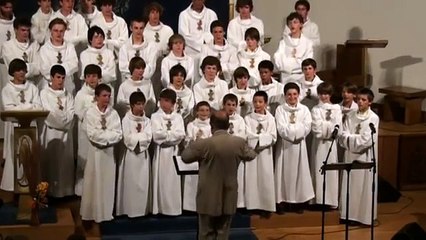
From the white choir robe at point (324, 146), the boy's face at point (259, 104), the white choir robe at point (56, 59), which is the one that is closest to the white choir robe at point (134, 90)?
the white choir robe at point (56, 59)

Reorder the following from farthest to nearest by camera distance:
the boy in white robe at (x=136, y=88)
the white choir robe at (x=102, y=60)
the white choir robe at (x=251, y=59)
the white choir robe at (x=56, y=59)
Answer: the white choir robe at (x=251, y=59)
the white choir robe at (x=102, y=60)
the white choir robe at (x=56, y=59)
the boy in white robe at (x=136, y=88)

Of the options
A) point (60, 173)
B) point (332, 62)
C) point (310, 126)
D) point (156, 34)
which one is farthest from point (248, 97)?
point (332, 62)

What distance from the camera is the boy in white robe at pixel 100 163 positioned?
843 cm

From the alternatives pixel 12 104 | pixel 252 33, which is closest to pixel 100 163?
pixel 12 104

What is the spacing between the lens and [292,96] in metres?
8.85

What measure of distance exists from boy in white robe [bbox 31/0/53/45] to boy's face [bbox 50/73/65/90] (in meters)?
0.87

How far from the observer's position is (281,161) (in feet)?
29.7

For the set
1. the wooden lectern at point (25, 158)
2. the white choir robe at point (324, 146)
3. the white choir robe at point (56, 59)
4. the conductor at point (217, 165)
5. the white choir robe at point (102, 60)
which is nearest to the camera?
the conductor at point (217, 165)

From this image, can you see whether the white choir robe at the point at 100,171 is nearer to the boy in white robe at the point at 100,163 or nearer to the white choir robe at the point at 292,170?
the boy in white robe at the point at 100,163

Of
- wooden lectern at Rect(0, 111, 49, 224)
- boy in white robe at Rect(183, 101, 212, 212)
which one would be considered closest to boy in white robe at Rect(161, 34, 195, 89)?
boy in white robe at Rect(183, 101, 212, 212)

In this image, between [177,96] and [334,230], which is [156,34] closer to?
[177,96]

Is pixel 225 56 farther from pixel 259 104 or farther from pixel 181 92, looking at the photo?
pixel 259 104

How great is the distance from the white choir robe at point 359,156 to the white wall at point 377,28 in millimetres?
2913

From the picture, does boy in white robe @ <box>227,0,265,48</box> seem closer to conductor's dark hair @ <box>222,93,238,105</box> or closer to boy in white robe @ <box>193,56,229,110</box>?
boy in white robe @ <box>193,56,229,110</box>
